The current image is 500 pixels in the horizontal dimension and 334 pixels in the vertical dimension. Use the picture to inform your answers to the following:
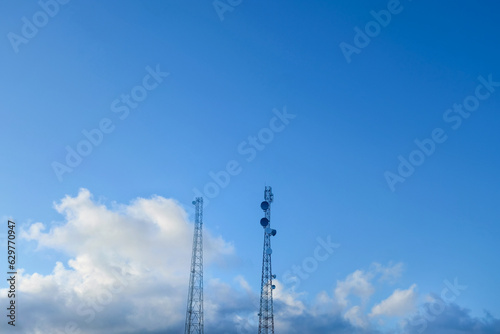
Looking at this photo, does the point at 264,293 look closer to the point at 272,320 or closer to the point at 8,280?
the point at 272,320

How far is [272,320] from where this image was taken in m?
99.1

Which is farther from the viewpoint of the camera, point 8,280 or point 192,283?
point 192,283

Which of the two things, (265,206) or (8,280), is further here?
(265,206)

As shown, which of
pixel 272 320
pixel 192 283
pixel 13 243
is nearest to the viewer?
pixel 13 243

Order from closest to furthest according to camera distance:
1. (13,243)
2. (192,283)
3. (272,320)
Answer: (13,243) → (272,320) → (192,283)

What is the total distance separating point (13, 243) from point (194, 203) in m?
49.1

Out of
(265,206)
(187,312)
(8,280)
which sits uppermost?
(265,206)

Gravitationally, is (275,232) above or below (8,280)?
above

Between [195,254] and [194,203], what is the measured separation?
1161cm

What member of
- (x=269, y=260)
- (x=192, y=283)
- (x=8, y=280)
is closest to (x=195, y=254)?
(x=192, y=283)

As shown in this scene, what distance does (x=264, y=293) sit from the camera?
332 feet

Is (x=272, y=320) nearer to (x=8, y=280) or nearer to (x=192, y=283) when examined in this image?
(x=192, y=283)

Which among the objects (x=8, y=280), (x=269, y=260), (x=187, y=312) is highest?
(x=269, y=260)

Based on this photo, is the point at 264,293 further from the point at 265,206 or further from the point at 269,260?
the point at 265,206
